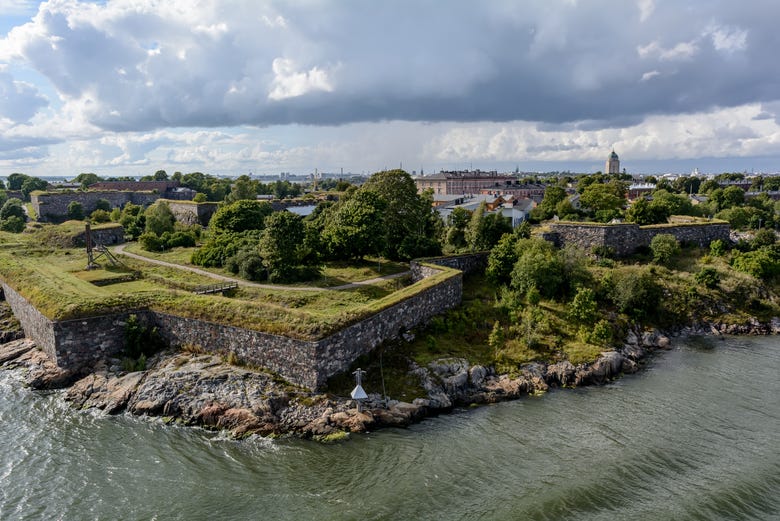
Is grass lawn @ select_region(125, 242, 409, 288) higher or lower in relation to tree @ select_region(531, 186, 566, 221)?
lower

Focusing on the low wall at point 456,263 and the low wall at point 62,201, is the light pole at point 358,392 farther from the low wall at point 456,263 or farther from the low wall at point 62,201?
the low wall at point 62,201

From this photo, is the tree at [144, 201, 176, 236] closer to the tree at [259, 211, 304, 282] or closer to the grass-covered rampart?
the grass-covered rampart

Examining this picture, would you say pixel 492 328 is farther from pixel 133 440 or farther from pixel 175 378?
pixel 133 440

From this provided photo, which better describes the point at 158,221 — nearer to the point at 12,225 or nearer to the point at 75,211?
the point at 12,225

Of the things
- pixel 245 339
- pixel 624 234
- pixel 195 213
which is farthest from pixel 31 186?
pixel 624 234

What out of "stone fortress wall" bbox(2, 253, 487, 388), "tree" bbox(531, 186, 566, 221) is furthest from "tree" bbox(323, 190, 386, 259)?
"tree" bbox(531, 186, 566, 221)

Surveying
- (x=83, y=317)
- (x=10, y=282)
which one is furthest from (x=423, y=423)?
(x=10, y=282)

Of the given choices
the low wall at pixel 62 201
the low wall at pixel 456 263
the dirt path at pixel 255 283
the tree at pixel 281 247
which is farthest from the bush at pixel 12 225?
the low wall at pixel 456 263
